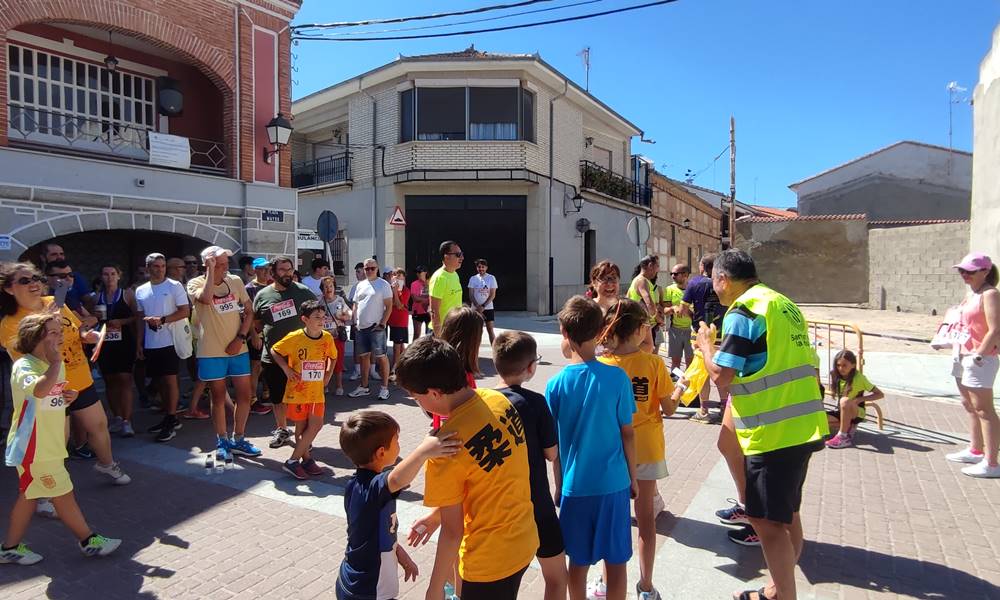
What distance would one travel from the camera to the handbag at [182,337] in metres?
6.26

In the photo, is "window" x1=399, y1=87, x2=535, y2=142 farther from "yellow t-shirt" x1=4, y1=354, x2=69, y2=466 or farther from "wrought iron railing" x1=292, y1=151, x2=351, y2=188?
"yellow t-shirt" x1=4, y1=354, x2=69, y2=466

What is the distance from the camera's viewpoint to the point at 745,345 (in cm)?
282

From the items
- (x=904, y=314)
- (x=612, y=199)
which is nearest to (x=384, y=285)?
(x=612, y=199)

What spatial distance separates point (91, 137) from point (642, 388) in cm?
1110

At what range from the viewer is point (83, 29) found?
10.2 metres

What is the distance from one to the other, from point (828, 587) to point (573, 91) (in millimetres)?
18662

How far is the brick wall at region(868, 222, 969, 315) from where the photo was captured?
18.8 m

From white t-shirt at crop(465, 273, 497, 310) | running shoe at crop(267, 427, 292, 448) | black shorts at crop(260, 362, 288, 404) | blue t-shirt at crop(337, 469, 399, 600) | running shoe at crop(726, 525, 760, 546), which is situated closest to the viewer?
blue t-shirt at crop(337, 469, 399, 600)

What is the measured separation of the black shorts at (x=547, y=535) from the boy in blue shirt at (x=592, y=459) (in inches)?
7.5

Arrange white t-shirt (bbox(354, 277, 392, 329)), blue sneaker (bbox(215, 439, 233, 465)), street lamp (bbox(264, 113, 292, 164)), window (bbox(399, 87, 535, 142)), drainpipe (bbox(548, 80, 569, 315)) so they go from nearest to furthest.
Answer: blue sneaker (bbox(215, 439, 233, 465)), white t-shirt (bbox(354, 277, 392, 329)), street lamp (bbox(264, 113, 292, 164)), window (bbox(399, 87, 535, 142)), drainpipe (bbox(548, 80, 569, 315))

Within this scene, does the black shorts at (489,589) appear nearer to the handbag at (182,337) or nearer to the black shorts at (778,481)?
the black shorts at (778,481)

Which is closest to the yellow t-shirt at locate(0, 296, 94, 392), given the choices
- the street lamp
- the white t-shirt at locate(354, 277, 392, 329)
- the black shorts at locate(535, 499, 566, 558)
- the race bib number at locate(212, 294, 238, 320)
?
the race bib number at locate(212, 294, 238, 320)

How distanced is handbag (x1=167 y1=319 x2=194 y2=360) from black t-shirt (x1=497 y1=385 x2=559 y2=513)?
16.2 ft

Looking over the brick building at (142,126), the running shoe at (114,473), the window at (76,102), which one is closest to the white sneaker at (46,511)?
the running shoe at (114,473)
